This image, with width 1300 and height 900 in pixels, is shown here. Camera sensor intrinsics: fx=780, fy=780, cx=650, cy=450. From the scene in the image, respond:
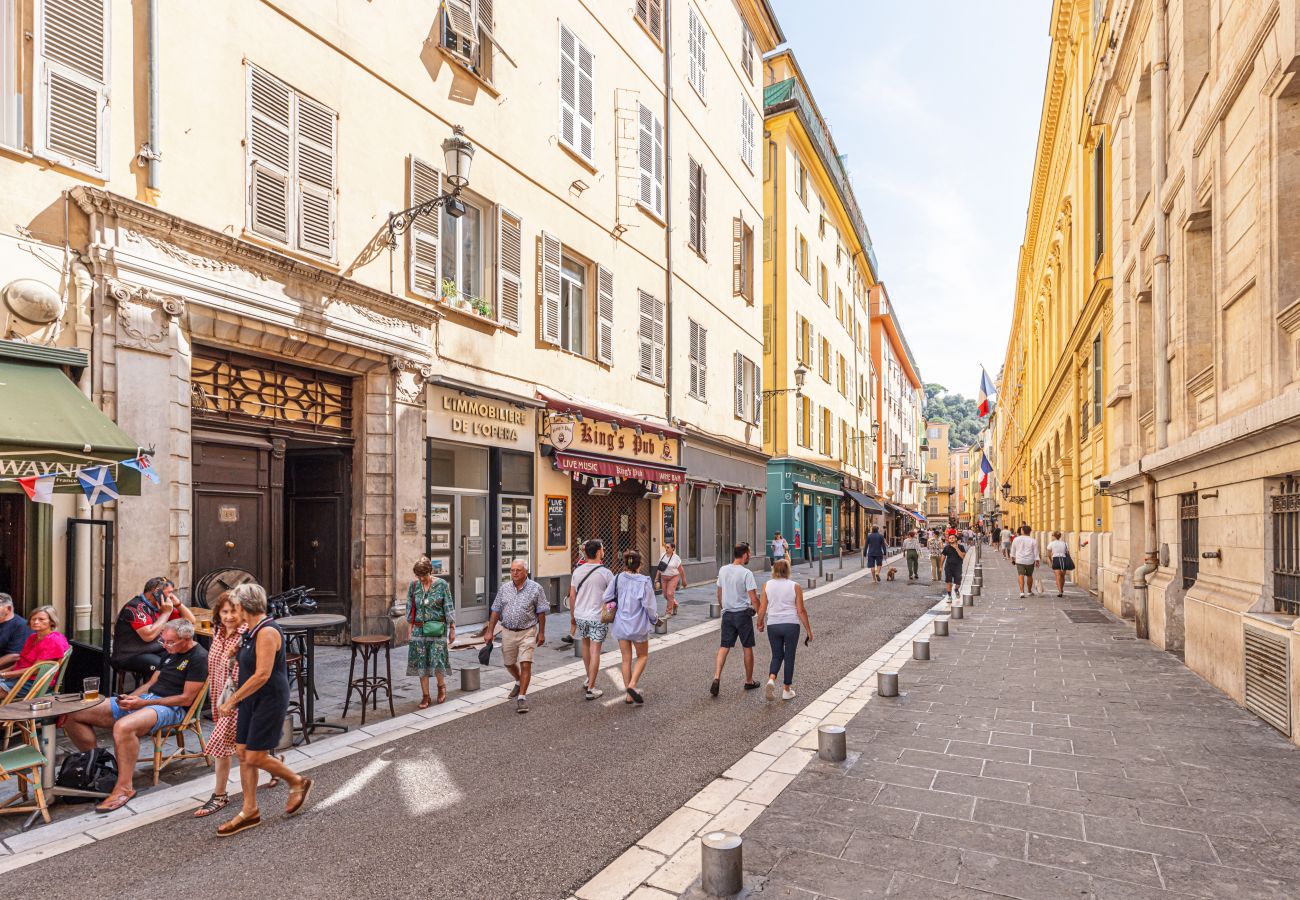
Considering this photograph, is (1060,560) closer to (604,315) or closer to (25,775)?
(604,315)

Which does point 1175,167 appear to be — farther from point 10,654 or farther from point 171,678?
point 10,654

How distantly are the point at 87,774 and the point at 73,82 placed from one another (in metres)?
6.50

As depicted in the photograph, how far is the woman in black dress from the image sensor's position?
4.89 metres

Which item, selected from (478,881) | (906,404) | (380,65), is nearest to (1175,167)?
(380,65)

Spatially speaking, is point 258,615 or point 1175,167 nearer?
point 258,615

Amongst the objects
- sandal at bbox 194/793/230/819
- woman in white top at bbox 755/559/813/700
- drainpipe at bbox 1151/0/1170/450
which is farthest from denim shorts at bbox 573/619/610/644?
drainpipe at bbox 1151/0/1170/450

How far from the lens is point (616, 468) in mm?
16328

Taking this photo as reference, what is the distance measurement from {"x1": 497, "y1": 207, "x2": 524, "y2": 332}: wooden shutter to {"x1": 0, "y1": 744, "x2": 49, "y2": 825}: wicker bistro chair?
9284 mm

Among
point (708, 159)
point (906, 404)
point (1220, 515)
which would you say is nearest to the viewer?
point (1220, 515)

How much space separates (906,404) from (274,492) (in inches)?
2755

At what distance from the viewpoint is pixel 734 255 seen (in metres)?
23.7

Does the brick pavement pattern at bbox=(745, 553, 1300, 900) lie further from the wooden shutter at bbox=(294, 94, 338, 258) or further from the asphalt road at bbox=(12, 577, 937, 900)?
the wooden shutter at bbox=(294, 94, 338, 258)

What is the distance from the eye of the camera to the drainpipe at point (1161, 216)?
11656mm

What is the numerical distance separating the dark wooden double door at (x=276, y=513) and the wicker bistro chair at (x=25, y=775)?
168 inches
